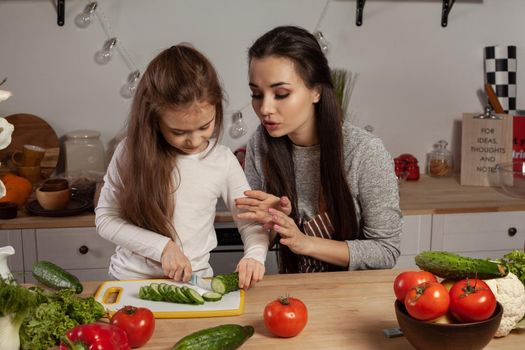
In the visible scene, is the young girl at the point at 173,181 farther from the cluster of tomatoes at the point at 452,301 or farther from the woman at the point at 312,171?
the cluster of tomatoes at the point at 452,301

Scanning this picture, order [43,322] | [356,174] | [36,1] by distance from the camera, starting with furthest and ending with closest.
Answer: [36,1]
[356,174]
[43,322]

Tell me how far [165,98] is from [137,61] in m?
1.41

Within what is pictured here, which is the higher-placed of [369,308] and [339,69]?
[339,69]

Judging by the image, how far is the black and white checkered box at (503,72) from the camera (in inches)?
125

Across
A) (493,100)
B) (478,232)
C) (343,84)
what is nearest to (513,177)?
(478,232)

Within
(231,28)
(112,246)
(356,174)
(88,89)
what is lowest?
(112,246)

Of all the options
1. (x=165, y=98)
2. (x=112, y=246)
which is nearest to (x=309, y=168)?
(x=165, y=98)

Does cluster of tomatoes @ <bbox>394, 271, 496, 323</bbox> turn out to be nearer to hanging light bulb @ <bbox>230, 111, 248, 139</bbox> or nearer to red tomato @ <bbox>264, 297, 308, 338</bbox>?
red tomato @ <bbox>264, 297, 308, 338</bbox>

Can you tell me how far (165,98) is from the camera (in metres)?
1.62

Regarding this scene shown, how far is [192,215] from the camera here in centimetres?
181

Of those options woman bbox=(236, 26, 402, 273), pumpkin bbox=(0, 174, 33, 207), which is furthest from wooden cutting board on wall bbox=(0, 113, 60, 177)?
woman bbox=(236, 26, 402, 273)

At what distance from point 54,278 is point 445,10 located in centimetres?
230

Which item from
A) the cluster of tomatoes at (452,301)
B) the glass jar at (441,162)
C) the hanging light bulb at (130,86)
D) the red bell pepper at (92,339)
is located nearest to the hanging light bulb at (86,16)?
the hanging light bulb at (130,86)

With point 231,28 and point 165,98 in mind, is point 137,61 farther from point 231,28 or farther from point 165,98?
point 165,98
